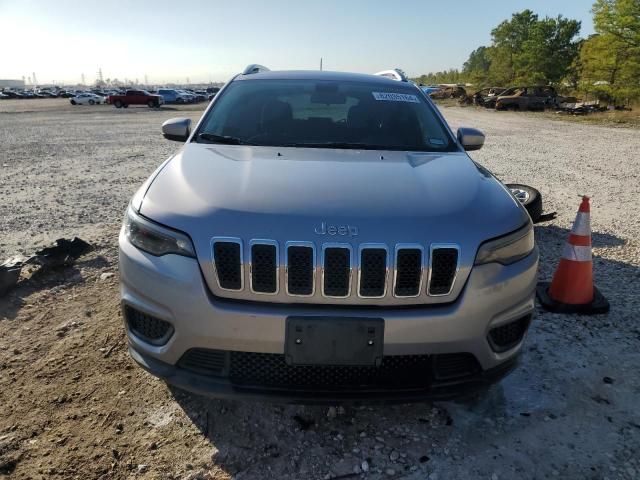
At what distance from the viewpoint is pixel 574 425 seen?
7.94 feet

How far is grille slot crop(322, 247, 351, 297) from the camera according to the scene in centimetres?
195

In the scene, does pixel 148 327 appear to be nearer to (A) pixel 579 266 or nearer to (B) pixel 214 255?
(B) pixel 214 255

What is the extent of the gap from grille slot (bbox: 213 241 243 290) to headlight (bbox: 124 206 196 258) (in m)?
0.11

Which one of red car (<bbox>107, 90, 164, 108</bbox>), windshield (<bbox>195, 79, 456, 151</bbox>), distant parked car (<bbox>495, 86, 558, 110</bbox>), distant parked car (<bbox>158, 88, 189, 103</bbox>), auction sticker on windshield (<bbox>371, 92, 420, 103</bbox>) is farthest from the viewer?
distant parked car (<bbox>158, 88, 189, 103</bbox>)

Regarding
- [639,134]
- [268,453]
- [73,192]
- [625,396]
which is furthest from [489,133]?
[268,453]

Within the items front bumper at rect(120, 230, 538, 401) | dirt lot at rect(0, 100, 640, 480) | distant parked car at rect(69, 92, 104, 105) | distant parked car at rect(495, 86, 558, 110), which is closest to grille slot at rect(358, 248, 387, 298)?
front bumper at rect(120, 230, 538, 401)

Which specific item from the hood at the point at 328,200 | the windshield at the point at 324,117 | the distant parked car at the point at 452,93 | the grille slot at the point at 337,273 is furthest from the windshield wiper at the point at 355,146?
the distant parked car at the point at 452,93

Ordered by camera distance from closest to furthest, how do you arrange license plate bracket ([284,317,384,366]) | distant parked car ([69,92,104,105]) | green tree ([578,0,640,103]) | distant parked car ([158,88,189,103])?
license plate bracket ([284,317,384,366]), green tree ([578,0,640,103]), distant parked car ([69,92,104,105]), distant parked car ([158,88,189,103])

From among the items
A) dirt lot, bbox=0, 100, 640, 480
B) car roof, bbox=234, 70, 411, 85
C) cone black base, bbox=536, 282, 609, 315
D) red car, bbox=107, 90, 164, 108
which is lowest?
red car, bbox=107, 90, 164, 108

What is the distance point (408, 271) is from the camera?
198 cm

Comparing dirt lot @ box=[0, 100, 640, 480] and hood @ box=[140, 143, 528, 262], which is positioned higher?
hood @ box=[140, 143, 528, 262]

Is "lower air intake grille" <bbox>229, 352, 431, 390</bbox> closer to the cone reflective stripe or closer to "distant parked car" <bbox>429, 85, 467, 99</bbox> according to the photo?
the cone reflective stripe

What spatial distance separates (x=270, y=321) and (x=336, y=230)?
0.45 meters

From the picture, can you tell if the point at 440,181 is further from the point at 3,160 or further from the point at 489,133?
the point at 489,133
